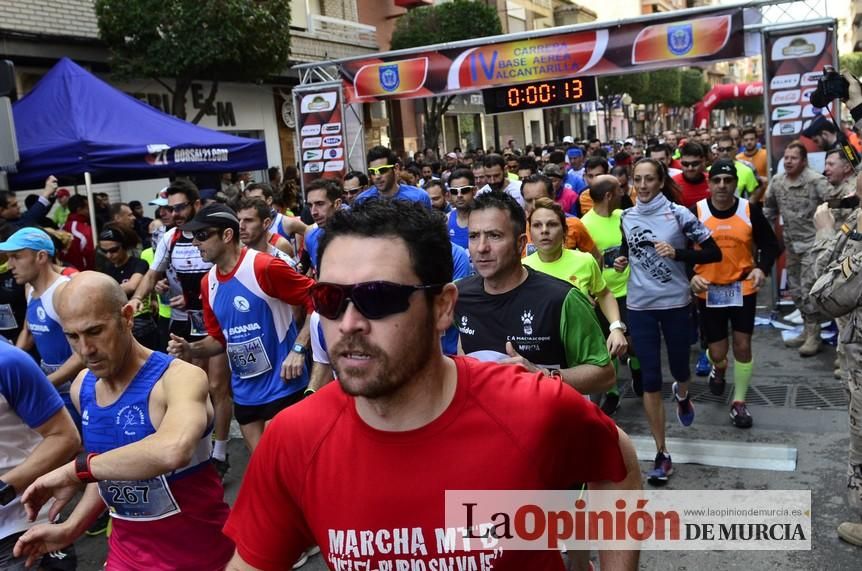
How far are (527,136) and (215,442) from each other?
128 feet

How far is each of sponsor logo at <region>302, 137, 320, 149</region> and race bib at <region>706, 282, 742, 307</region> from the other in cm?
899

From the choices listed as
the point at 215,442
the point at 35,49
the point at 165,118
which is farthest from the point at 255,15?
the point at 215,442

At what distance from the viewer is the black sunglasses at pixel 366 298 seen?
5.61 feet

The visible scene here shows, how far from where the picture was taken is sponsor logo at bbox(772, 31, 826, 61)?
931cm

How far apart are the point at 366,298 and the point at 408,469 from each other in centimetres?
40

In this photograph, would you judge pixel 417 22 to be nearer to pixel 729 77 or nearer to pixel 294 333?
pixel 294 333

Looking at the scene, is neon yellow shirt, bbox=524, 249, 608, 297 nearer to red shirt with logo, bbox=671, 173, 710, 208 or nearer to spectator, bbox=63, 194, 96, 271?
red shirt with logo, bbox=671, 173, 710, 208

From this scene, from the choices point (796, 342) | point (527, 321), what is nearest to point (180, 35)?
point (796, 342)

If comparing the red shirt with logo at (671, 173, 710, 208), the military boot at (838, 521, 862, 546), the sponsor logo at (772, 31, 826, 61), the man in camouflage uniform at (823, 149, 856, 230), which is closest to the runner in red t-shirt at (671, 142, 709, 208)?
the red shirt with logo at (671, 173, 710, 208)

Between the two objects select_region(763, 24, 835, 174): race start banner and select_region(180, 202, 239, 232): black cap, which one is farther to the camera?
select_region(763, 24, 835, 174): race start banner

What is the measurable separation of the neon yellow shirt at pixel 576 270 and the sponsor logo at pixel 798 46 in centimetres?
630

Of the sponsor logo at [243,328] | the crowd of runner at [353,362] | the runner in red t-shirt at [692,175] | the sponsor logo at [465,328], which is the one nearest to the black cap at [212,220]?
the crowd of runner at [353,362]

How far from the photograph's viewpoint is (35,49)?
47.5ft

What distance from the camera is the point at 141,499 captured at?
9.61 ft
